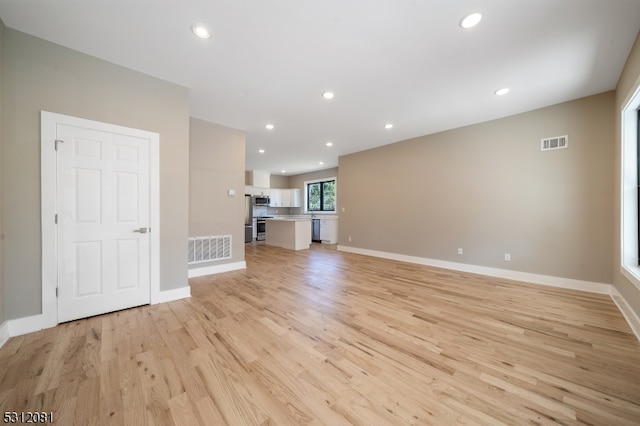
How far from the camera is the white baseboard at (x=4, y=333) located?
1.94m

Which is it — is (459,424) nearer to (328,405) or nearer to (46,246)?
(328,405)

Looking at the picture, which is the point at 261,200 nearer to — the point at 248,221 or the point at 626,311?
the point at 248,221

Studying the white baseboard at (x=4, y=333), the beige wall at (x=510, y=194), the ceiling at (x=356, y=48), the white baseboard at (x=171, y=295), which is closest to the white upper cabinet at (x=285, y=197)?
the beige wall at (x=510, y=194)

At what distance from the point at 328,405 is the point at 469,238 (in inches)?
162

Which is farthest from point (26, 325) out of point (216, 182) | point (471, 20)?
point (471, 20)

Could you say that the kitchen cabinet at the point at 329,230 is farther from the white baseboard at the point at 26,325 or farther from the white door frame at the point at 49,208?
the white baseboard at the point at 26,325

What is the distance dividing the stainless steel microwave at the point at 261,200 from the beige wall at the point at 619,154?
8507mm

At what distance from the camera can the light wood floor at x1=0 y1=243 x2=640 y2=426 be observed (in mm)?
1322

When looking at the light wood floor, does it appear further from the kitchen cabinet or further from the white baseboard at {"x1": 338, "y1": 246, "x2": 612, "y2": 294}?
the kitchen cabinet

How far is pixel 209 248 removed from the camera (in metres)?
4.19

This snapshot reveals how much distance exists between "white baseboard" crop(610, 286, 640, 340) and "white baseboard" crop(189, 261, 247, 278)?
5.09 m

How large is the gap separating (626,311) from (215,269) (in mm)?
5505

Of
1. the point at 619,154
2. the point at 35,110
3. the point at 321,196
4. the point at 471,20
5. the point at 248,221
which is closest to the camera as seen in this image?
the point at 471,20

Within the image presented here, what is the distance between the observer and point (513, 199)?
3842 millimetres
